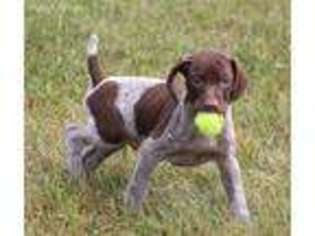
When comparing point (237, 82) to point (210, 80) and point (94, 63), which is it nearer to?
point (210, 80)

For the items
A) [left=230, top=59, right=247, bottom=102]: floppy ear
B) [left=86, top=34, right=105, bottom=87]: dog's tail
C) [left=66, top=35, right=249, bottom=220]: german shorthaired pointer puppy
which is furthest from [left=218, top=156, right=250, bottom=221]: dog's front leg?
[left=86, top=34, right=105, bottom=87]: dog's tail

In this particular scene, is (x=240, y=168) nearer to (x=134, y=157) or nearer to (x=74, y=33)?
(x=134, y=157)

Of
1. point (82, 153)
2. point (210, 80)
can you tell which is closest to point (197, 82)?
point (210, 80)

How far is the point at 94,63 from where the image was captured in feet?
8.04

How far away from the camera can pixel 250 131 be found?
2451 millimetres

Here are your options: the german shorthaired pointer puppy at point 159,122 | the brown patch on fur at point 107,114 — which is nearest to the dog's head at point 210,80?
the german shorthaired pointer puppy at point 159,122

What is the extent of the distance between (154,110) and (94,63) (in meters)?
0.15

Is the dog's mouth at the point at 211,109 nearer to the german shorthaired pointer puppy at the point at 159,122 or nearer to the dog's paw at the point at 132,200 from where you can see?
the german shorthaired pointer puppy at the point at 159,122

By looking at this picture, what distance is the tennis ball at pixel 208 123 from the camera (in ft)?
7.59

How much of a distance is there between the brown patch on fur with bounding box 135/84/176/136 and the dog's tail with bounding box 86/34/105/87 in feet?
0.32

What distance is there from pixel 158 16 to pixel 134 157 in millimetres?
261

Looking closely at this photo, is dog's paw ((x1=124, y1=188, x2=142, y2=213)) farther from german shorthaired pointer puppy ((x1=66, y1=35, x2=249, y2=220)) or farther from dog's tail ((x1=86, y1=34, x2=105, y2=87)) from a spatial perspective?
dog's tail ((x1=86, y1=34, x2=105, y2=87))

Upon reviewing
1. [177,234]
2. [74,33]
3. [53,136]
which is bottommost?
[177,234]
